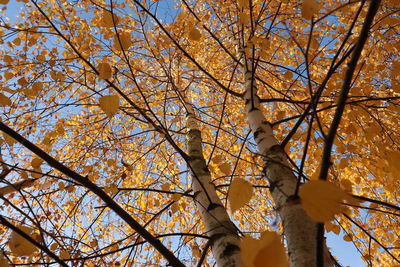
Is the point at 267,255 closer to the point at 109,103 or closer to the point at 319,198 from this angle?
the point at 319,198

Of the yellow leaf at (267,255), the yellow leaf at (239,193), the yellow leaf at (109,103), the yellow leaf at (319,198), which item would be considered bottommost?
the yellow leaf at (267,255)

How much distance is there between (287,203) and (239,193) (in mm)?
286

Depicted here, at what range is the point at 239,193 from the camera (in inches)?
43.3

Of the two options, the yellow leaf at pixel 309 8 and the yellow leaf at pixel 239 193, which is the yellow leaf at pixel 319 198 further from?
the yellow leaf at pixel 309 8

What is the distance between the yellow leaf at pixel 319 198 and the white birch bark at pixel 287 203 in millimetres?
330

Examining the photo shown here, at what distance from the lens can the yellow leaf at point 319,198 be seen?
0.64 meters

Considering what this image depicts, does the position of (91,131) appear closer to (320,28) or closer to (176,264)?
(176,264)

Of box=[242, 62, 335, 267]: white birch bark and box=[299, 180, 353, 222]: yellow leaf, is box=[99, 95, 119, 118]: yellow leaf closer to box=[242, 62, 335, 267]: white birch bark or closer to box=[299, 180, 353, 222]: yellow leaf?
box=[242, 62, 335, 267]: white birch bark

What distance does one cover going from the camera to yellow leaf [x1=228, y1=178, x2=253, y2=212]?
1.09 meters

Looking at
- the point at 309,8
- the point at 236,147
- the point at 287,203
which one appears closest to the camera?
the point at 309,8

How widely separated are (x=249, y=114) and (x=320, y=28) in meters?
3.10

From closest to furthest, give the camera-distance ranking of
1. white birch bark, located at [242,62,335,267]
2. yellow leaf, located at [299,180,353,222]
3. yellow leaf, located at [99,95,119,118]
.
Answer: yellow leaf, located at [299,180,353,222]
white birch bark, located at [242,62,335,267]
yellow leaf, located at [99,95,119,118]

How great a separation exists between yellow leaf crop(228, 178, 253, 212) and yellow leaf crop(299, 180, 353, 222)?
0.45 m

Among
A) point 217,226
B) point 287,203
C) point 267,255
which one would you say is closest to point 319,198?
point 267,255
